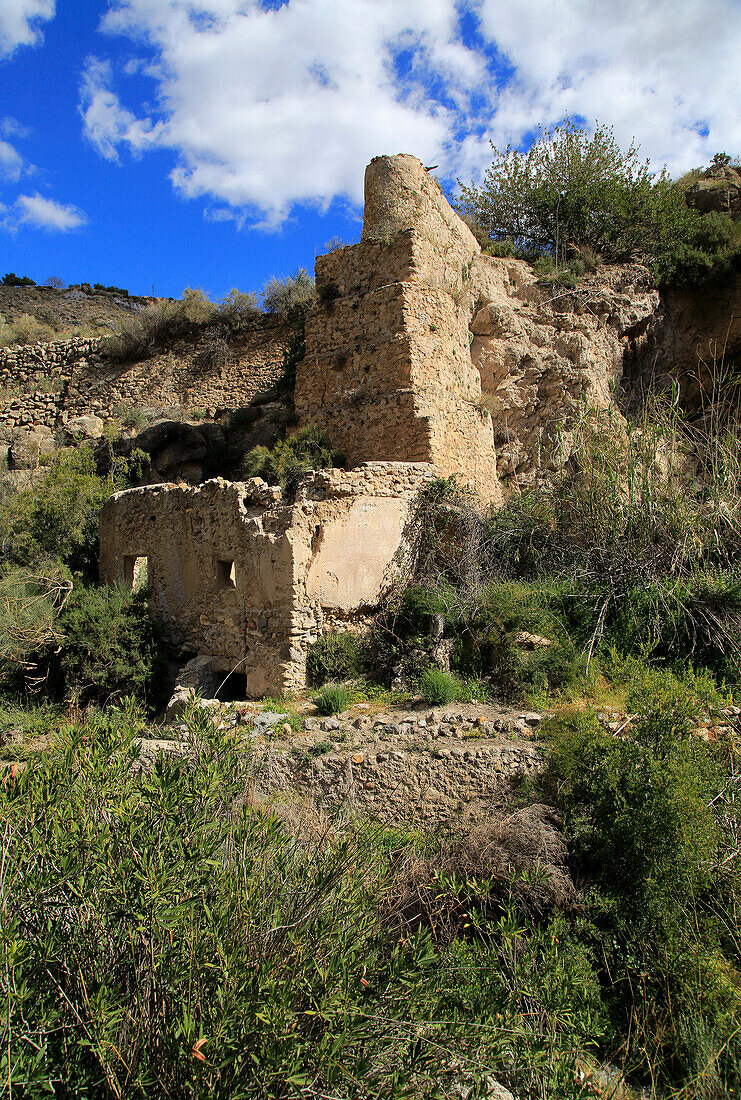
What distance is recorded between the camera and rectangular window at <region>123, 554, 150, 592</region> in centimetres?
1136

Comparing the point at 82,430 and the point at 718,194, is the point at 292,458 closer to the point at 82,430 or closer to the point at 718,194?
the point at 82,430

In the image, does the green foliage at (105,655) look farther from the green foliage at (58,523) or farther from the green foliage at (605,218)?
the green foliage at (605,218)

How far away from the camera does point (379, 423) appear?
1113 centimetres

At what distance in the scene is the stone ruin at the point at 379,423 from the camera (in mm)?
9109

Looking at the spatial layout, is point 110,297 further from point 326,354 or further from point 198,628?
point 198,628

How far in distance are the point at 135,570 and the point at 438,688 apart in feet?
20.9

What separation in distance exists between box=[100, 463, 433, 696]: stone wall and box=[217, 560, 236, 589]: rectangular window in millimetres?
16

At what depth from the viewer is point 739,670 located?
7.88m

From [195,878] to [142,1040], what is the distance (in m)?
0.68

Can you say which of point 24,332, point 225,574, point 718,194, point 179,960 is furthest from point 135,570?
point 718,194

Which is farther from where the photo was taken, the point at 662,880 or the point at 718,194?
the point at 718,194

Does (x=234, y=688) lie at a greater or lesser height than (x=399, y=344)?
lesser

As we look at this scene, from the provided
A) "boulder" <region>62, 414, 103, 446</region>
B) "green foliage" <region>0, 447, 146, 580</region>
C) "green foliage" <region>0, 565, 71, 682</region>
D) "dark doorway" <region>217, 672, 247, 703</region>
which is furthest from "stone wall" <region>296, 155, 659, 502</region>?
"boulder" <region>62, 414, 103, 446</region>

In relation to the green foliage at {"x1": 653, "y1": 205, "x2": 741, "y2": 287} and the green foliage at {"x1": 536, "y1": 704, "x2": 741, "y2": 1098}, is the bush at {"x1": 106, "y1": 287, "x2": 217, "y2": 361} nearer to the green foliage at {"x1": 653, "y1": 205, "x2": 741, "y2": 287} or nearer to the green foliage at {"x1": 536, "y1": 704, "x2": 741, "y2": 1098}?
the green foliage at {"x1": 653, "y1": 205, "x2": 741, "y2": 287}
